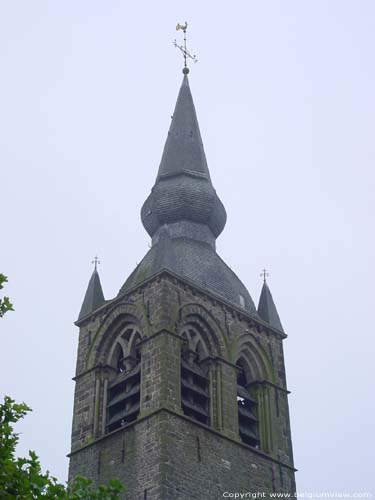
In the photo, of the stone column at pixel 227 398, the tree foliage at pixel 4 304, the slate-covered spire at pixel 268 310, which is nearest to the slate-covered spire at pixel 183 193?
the slate-covered spire at pixel 268 310

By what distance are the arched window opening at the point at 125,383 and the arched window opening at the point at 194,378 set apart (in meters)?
1.38

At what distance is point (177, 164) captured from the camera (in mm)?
36125

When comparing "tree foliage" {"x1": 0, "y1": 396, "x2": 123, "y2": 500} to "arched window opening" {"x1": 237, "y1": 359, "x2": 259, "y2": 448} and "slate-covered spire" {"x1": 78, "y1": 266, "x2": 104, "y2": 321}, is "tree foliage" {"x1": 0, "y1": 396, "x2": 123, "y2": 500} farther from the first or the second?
"slate-covered spire" {"x1": 78, "y1": 266, "x2": 104, "y2": 321}

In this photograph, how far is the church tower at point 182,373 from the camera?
2753 cm

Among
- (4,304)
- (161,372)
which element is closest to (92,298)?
(161,372)

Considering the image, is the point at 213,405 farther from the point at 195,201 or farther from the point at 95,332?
the point at 195,201

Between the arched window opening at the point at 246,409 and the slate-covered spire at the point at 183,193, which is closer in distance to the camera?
the arched window opening at the point at 246,409

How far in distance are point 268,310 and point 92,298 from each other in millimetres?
6043

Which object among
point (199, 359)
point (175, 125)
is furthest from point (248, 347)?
point (175, 125)

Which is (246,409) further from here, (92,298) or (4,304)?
(4,304)

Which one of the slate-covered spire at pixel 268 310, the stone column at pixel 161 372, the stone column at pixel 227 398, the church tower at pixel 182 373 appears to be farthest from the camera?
the slate-covered spire at pixel 268 310

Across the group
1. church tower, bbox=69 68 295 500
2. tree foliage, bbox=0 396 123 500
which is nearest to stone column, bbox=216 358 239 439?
church tower, bbox=69 68 295 500

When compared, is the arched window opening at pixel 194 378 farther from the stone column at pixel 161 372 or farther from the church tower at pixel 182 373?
the stone column at pixel 161 372

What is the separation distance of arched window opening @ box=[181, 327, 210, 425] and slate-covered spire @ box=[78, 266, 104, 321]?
13.1ft
